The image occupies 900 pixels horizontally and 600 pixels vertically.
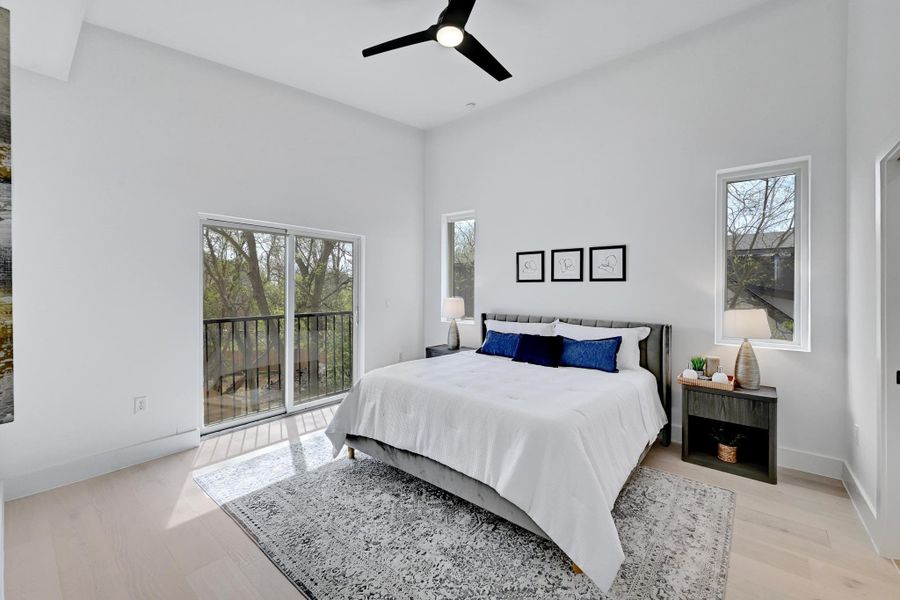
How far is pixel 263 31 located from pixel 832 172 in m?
4.20

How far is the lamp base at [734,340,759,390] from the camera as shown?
112 inches

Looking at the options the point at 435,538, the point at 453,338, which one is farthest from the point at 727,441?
the point at 453,338

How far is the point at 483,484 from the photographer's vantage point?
2.22 m

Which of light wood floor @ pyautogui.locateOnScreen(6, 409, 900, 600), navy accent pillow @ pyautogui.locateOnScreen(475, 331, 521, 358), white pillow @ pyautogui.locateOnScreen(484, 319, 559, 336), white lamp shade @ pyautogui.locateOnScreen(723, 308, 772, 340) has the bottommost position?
light wood floor @ pyautogui.locateOnScreen(6, 409, 900, 600)

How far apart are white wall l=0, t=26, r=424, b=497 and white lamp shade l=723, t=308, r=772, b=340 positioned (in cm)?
385

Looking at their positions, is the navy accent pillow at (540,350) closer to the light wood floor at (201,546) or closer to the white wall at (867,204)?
the light wood floor at (201,546)

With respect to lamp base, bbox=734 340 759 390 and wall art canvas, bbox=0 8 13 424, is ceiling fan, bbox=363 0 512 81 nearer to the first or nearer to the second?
wall art canvas, bbox=0 8 13 424

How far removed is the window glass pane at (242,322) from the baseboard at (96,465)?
1.19 ft

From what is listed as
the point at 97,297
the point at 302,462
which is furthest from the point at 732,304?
the point at 97,297

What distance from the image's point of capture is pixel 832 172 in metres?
2.75

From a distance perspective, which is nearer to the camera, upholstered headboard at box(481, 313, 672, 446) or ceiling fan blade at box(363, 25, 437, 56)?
ceiling fan blade at box(363, 25, 437, 56)

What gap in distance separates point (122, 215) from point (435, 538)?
314 cm

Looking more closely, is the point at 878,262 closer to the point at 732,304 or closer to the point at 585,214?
the point at 732,304

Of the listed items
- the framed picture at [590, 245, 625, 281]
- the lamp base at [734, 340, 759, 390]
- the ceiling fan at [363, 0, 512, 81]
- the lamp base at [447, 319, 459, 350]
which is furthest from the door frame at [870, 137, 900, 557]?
the lamp base at [447, 319, 459, 350]
